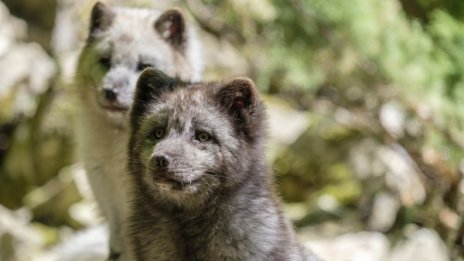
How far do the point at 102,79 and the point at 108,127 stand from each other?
381mm

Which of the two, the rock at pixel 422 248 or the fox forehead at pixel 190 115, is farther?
the rock at pixel 422 248

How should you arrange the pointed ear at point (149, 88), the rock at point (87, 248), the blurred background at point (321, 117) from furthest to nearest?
1. the blurred background at point (321, 117)
2. the rock at point (87, 248)
3. the pointed ear at point (149, 88)

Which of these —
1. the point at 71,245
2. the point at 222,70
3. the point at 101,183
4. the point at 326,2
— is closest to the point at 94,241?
the point at 71,245

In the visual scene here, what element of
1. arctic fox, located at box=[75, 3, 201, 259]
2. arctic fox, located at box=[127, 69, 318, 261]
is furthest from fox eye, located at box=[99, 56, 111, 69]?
arctic fox, located at box=[127, 69, 318, 261]

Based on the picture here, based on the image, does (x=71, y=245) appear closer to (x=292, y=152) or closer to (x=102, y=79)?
(x=102, y=79)

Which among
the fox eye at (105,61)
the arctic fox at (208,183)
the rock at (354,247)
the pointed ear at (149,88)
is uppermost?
the fox eye at (105,61)

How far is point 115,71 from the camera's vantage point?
230 inches

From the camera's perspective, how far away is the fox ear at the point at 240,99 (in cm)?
441

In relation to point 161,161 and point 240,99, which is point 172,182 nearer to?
point 161,161

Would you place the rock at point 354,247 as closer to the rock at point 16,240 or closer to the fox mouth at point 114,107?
the fox mouth at point 114,107

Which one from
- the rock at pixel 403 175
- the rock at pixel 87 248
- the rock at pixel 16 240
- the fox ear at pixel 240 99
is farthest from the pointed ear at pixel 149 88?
the rock at pixel 403 175

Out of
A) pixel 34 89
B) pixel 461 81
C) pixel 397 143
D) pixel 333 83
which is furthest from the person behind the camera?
pixel 34 89

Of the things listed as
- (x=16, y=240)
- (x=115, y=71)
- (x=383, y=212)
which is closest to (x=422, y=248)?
(x=383, y=212)

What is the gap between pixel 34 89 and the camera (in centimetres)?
1100
